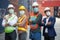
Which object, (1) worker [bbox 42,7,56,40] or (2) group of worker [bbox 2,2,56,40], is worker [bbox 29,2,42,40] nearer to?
(2) group of worker [bbox 2,2,56,40]

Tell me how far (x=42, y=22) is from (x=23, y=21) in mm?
644

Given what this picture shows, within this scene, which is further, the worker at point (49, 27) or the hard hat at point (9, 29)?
the worker at point (49, 27)

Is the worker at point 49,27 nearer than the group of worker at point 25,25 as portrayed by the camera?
No

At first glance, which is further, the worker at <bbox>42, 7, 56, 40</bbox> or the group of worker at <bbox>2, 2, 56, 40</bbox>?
the worker at <bbox>42, 7, 56, 40</bbox>

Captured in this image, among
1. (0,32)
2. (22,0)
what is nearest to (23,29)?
(0,32)

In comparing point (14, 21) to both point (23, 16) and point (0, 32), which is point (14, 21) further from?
point (0, 32)

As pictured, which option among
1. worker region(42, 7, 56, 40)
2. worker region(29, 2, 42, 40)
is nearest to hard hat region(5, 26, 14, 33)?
worker region(29, 2, 42, 40)

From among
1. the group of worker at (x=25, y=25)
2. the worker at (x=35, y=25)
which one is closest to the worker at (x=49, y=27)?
the group of worker at (x=25, y=25)

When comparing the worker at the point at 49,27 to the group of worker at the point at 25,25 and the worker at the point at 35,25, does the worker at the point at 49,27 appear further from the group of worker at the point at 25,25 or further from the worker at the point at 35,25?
the worker at the point at 35,25

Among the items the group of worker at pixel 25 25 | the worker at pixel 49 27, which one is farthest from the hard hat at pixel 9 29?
the worker at pixel 49 27

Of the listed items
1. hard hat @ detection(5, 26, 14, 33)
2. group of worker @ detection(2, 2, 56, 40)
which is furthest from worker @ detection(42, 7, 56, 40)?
hard hat @ detection(5, 26, 14, 33)

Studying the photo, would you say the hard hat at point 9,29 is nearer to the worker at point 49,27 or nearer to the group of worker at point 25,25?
the group of worker at point 25,25

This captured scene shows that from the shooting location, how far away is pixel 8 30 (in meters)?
8.27

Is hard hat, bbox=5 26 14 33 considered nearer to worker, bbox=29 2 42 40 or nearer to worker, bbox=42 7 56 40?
worker, bbox=29 2 42 40
